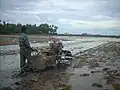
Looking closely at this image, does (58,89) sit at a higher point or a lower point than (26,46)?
lower

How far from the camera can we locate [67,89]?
6.25 meters

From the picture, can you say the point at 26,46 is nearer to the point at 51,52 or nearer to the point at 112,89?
the point at 51,52

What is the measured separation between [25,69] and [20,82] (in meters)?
1.40

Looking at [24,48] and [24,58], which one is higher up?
[24,48]

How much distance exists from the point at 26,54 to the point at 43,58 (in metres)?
0.68

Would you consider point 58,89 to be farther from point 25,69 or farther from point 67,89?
point 25,69

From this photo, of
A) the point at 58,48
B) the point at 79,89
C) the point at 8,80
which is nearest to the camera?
the point at 79,89

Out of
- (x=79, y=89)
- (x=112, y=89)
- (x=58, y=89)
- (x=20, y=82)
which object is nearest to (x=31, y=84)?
(x=20, y=82)

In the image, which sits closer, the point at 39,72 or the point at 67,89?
the point at 67,89

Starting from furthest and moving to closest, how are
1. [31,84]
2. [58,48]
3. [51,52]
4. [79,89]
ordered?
[58,48]
[51,52]
[31,84]
[79,89]

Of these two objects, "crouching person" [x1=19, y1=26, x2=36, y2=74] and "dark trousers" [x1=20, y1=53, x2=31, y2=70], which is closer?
"crouching person" [x1=19, y1=26, x2=36, y2=74]

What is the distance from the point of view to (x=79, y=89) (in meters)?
6.15

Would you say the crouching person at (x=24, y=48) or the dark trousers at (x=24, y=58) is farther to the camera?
the dark trousers at (x=24, y=58)

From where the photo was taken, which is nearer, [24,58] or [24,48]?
[24,48]
